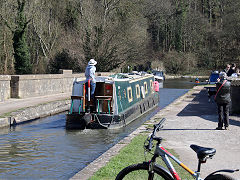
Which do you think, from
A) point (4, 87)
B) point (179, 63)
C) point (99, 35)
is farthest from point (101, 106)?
point (179, 63)

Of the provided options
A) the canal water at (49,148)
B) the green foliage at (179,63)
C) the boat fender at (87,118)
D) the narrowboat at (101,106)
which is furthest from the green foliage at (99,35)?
the boat fender at (87,118)

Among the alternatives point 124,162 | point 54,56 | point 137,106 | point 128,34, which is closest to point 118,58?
point 128,34

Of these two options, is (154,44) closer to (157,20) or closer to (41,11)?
(157,20)

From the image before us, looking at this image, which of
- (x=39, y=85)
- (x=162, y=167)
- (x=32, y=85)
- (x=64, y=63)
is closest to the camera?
(x=162, y=167)

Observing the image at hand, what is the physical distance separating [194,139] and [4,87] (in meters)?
12.3

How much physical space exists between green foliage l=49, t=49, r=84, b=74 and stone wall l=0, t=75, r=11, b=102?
23755 millimetres

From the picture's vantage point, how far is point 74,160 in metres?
10.3

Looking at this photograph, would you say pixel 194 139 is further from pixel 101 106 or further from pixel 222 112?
pixel 101 106

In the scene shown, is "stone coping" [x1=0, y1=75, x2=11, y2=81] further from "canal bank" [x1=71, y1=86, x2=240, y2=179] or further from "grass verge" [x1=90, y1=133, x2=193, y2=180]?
"grass verge" [x1=90, y1=133, x2=193, y2=180]

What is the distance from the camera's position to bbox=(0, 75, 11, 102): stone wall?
20.2 meters

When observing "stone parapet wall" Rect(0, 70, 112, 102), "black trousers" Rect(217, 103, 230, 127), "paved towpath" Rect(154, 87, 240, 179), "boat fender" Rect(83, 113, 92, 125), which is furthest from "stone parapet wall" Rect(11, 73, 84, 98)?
"black trousers" Rect(217, 103, 230, 127)

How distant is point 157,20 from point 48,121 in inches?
2640

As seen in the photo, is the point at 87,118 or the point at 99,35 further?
the point at 99,35

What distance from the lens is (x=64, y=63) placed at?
4528 centimetres
